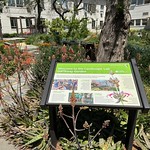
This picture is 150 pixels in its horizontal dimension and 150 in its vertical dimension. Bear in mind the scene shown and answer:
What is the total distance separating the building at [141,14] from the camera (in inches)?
1222

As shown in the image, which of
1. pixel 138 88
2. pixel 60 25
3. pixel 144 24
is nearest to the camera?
pixel 138 88

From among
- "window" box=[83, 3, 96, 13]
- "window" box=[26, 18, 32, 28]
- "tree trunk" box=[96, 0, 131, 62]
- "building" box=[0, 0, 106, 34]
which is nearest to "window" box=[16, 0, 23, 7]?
"building" box=[0, 0, 106, 34]

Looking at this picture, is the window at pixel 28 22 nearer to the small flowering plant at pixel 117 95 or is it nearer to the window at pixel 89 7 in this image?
the window at pixel 89 7

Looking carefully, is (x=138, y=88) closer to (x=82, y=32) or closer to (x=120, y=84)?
(x=120, y=84)

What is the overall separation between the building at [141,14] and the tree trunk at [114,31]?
29.6 meters

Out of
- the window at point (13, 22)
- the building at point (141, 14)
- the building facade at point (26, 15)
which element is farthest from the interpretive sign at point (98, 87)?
the building at point (141, 14)

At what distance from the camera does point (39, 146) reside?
9.04ft

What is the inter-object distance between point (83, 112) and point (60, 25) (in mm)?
12031

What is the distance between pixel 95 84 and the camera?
2.41m

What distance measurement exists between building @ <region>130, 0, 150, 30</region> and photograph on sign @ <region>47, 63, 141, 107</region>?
105ft

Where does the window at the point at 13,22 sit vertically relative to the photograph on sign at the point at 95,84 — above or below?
below

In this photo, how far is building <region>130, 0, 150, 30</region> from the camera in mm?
31031

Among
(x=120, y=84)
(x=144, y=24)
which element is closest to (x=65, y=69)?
(x=120, y=84)

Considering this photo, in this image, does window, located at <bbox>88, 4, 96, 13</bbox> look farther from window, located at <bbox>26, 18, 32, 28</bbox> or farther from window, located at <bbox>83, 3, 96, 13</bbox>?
window, located at <bbox>26, 18, 32, 28</bbox>
